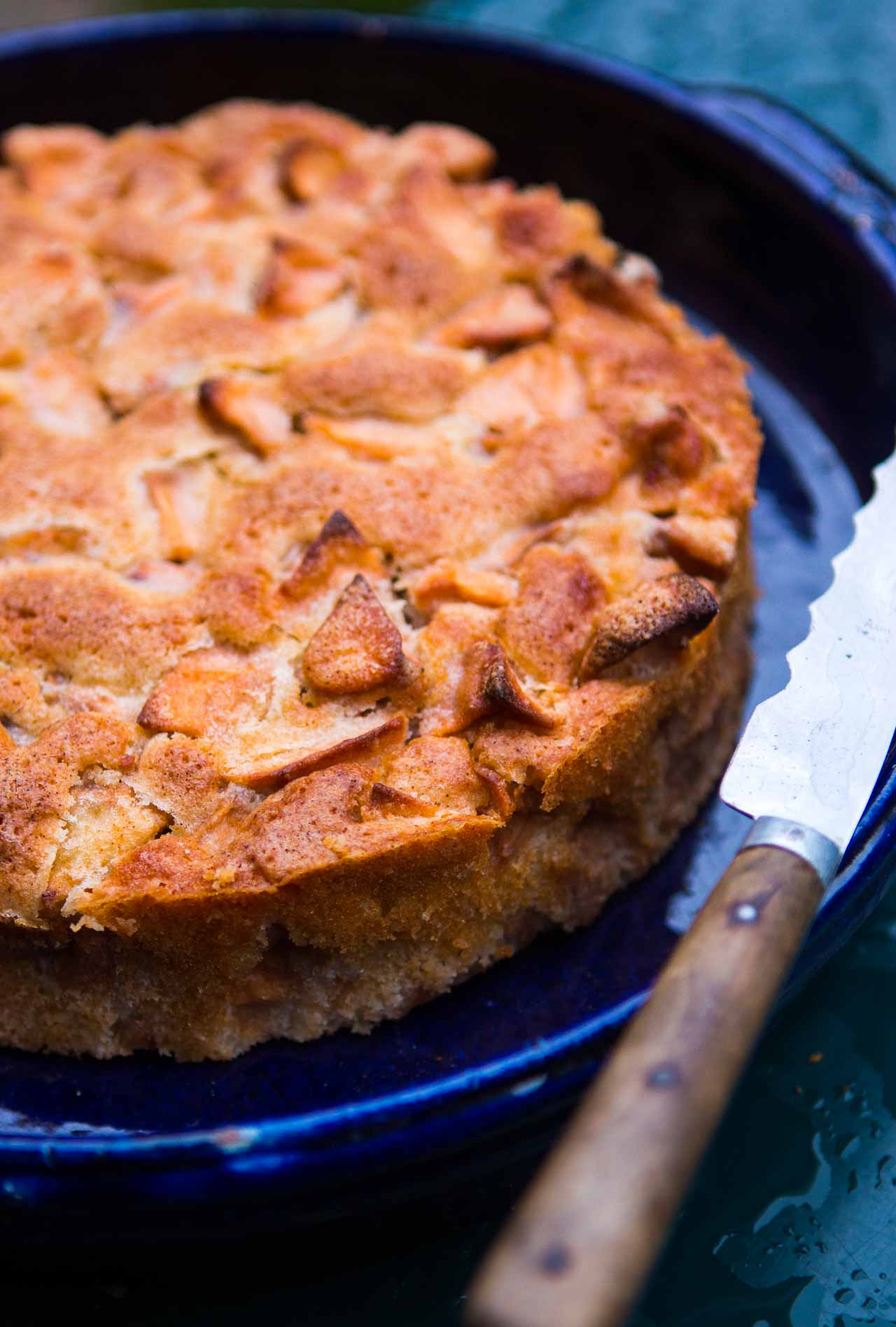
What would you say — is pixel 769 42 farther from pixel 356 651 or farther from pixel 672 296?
pixel 356 651

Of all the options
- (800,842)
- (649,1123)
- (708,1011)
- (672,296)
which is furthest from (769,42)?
(649,1123)

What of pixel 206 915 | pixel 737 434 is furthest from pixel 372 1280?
pixel 737 434

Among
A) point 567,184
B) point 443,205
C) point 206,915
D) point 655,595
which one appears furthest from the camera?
point 567,184

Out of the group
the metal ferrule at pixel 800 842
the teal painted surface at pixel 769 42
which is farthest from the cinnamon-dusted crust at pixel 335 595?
the teal painted surface at pixel 769 42

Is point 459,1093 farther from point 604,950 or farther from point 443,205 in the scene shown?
point 443,205

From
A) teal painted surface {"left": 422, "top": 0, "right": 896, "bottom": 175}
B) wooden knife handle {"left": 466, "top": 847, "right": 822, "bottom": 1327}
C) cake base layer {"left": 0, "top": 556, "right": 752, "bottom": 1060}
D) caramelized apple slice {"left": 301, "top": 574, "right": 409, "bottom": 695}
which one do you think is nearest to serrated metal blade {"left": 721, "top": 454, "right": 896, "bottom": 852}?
wooden knife handle {"left": 466, "top": 847, "right": 822, "bottom": 1327}

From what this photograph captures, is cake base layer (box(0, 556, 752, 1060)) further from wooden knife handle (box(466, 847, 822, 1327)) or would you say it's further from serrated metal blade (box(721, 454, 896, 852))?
wooden knife handle (box(466, 847, 822, 1327))

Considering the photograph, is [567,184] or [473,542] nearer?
[473,542]
